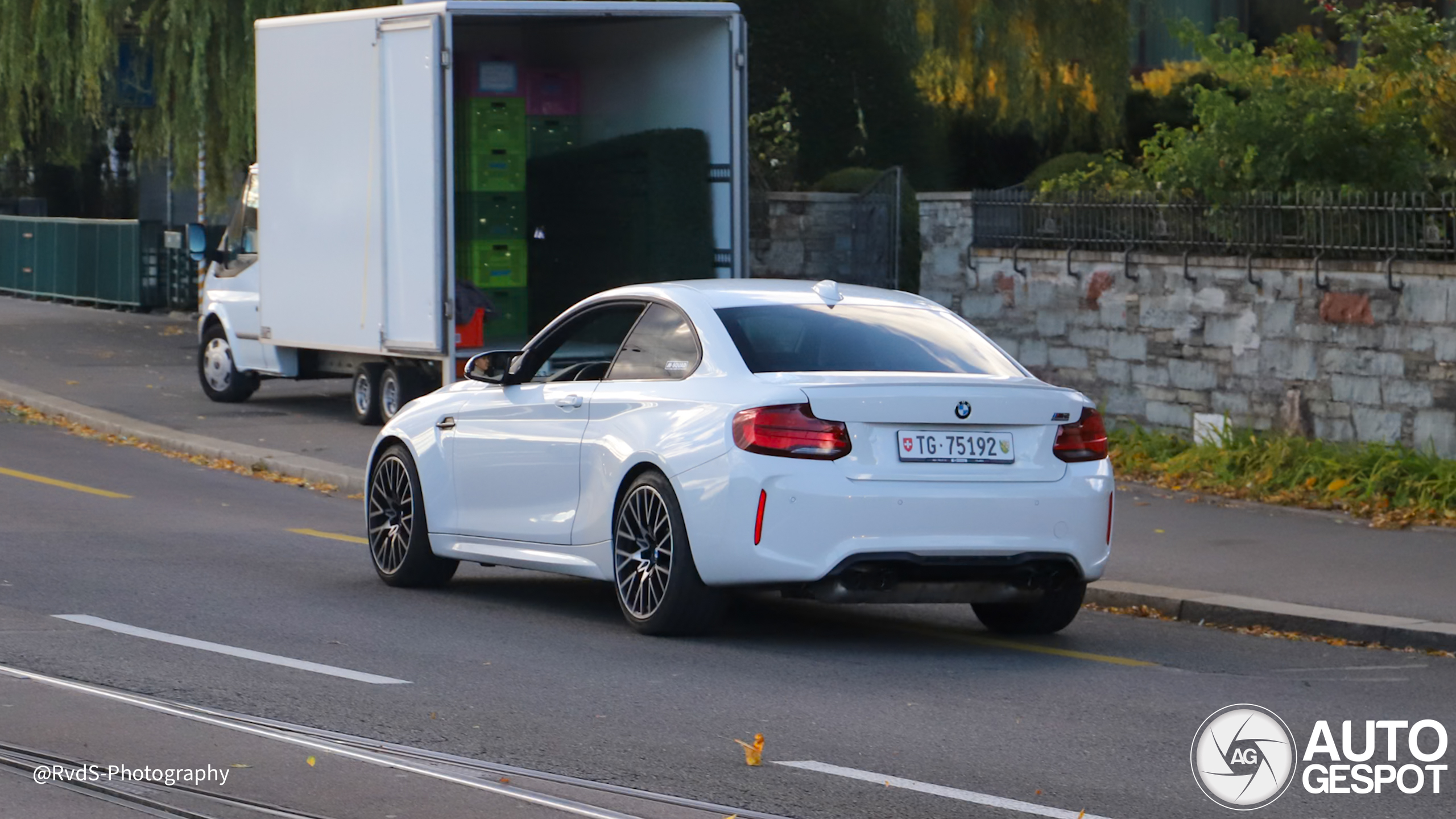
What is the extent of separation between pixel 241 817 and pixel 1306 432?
10.2 metres

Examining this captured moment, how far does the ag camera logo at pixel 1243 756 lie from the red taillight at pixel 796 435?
177 cm

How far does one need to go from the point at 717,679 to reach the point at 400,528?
3043 millimetres

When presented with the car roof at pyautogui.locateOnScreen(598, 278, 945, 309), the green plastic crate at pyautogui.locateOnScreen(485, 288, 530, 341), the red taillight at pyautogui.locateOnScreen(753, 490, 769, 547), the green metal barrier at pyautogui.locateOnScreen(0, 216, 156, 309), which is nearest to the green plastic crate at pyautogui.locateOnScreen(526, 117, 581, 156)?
the green plastic crate at pyautogui.locateOnScreen(485, 288, 530, 341)

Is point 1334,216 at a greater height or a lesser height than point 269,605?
greater

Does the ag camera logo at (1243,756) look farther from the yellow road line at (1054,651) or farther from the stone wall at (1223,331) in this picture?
the stone wall at (1223,331)

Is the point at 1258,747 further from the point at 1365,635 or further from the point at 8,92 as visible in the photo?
the point at 8,92

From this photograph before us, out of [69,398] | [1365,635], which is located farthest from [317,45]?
[1365,635]

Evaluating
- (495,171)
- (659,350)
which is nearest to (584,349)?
(659,350)

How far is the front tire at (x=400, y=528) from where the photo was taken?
1036cm

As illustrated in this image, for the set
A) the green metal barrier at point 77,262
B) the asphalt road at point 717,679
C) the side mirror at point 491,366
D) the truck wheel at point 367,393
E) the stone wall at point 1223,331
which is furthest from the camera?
the green metal barrier at point 77,262

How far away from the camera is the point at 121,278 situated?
3522 centimetres

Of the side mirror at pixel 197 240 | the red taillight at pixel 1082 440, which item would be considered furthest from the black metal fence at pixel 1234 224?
the side mirror at pixel 197 240

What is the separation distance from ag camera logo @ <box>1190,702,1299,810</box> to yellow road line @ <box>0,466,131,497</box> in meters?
9.28

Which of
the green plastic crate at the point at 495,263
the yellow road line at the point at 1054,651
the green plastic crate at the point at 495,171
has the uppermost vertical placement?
the green plastic crate at the point at 495,171
